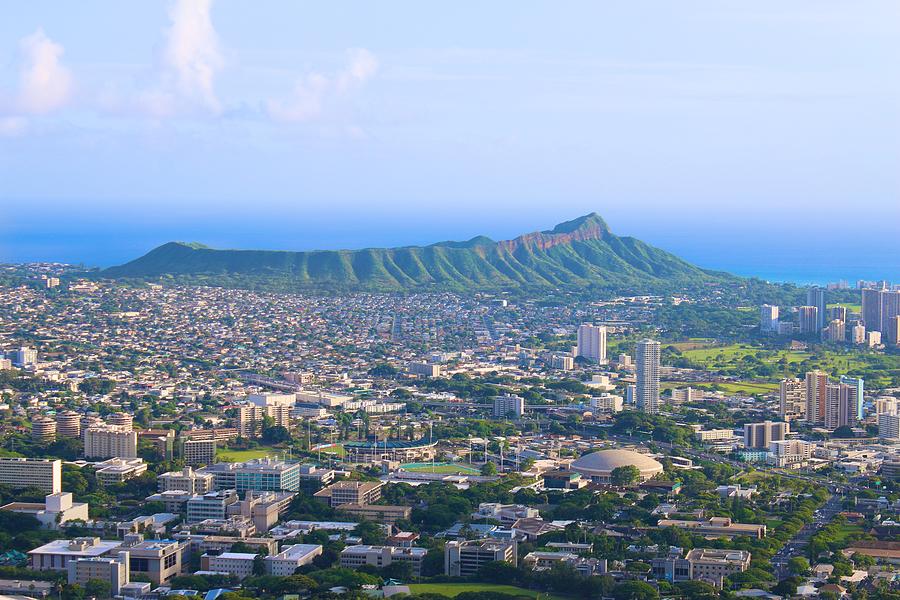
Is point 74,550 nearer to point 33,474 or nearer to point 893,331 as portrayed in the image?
point 33,474

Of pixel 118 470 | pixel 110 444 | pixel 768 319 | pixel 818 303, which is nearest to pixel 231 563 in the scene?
pixel 118 470

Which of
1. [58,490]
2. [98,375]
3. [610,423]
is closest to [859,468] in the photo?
[610,423]

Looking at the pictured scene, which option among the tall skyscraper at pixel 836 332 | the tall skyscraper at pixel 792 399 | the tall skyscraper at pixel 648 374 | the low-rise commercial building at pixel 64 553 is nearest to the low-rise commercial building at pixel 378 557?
the low-rise commercial building at pixel 64 553

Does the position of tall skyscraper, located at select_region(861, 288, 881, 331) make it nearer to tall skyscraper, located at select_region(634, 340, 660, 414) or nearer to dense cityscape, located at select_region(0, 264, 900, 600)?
dense cityscape, located at select_region(0, 264, 900, 600)

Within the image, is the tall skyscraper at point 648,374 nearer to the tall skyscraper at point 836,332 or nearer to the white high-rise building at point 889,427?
the white high-rise building at point 889,427

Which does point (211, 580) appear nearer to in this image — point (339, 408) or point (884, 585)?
point (884, 585)
